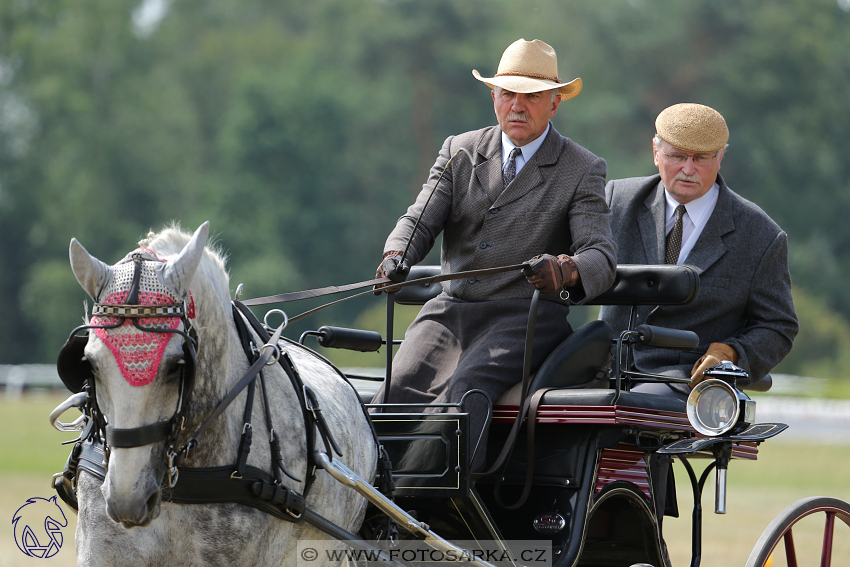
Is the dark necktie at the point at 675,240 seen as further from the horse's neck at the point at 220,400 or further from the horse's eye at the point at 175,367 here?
the horse's eye at the point at 175,367

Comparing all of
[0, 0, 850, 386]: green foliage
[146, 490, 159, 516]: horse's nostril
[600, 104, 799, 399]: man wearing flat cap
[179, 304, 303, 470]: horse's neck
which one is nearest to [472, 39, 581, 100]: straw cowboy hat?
[600, 104, 799, 399]: man wearing flat cap

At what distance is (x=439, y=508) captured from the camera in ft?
12.5

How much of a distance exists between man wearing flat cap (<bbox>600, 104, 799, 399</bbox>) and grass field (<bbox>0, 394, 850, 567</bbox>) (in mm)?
2780

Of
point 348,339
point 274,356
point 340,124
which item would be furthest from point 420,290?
point 340,124

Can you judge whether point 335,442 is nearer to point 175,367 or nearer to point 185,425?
point 185,425

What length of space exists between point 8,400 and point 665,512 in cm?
1874

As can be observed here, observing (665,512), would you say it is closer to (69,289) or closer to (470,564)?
(470,564)

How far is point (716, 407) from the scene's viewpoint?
384cm

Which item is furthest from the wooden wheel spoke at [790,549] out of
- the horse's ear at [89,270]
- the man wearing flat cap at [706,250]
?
the horse's ear at [89,270]

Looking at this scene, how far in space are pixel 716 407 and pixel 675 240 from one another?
101cm

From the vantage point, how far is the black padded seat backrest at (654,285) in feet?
13.0

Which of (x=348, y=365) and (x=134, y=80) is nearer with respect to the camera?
(x=348, y=365)

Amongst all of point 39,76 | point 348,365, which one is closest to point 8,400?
point 348,365

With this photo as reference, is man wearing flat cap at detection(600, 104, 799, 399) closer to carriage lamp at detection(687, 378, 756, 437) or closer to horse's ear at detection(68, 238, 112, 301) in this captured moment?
carriage lamp at detection(687, 378, 756, 437)
